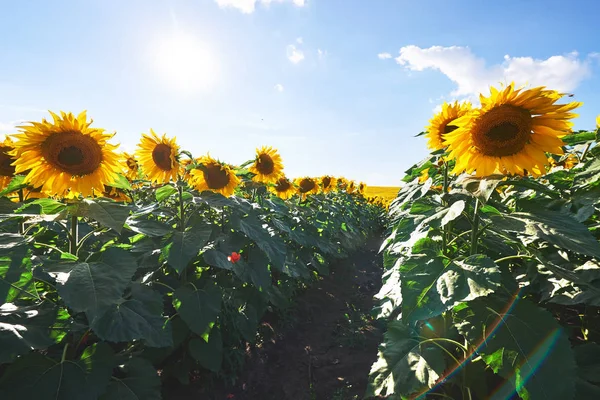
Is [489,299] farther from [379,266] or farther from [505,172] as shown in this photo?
[379,266]

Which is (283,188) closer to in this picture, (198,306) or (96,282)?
(198,306)

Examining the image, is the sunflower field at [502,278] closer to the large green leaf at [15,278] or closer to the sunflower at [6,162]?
the large green leaf at [15,278]

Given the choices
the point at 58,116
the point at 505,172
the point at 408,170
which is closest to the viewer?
the point at 505,172

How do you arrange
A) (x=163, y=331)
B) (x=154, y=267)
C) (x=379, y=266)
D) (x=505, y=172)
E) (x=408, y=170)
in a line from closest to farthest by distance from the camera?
(x=505, y=172)
(x=163, y=331)
(x=154, y=267)
(x=408, y=170)
(x=379, y=266)

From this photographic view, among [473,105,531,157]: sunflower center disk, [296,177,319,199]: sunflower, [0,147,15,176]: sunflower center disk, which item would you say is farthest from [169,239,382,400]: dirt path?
[473,105,531,157]: sunflower center disk

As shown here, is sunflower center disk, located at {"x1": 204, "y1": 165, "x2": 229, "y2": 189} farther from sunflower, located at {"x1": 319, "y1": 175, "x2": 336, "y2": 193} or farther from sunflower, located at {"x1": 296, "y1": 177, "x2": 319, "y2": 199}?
sunflower, located at {"x1": 319, "y1": 175, "x2": 336, "y2": 193}

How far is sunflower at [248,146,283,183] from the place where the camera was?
551cm

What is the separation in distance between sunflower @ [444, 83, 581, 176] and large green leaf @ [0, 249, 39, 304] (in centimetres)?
235

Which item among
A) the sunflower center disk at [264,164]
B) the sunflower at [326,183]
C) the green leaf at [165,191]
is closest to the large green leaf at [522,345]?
the green leaf at [165,191]

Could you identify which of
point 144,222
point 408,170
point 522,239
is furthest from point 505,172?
point 144,222

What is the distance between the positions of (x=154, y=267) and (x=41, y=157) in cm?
119

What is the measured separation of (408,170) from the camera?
348 centimetres

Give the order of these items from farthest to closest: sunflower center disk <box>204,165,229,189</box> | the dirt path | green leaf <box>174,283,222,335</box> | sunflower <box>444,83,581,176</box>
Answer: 1. sunflower center disk <box>204,165,229,189</box>
2. the dirt path
3. green leaf <box>174,283,222,335</box>
4. sunflower <box>444,83,581,176</box>

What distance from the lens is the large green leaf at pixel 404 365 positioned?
73.8 inches
